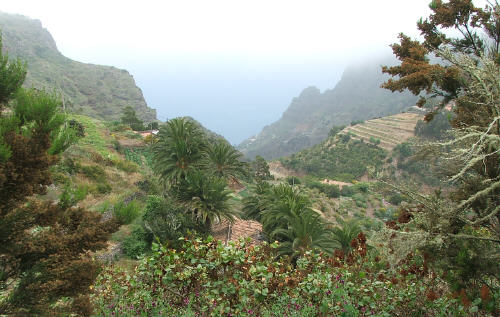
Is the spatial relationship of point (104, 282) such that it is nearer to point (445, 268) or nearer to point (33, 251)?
point (33, 251)

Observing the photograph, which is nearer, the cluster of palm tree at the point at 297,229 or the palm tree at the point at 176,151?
the cluster of palm tree at the point at 297,229

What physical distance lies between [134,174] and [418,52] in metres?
23.4

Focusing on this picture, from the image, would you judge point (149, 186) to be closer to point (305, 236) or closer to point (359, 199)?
point (305, 236)

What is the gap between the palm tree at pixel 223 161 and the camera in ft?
59.5

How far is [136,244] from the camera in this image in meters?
13.3

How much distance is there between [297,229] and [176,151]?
8577mm

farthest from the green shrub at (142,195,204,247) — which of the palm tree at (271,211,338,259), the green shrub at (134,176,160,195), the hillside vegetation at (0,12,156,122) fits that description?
the hillside vegetation at (0,12,156,122)

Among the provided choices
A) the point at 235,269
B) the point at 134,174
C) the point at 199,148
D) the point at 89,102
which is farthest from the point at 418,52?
the point at 89,102

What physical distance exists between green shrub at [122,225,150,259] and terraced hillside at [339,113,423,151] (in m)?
67.6

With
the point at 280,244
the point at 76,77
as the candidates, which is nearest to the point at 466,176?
the point at 280,244

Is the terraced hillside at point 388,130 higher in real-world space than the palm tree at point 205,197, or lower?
lower

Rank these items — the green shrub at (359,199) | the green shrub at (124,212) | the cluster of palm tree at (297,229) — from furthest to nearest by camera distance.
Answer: the green shrub at (359,199)
the cluster of palm tree at (297,229)
the green shrub at (124,212)

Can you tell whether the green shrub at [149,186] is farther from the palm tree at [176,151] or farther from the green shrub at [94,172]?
the palm tree at [176,151]

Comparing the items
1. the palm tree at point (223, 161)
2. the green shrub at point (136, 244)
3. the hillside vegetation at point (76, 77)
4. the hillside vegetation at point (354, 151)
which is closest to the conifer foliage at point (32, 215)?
the green shrub at point (136, 244)
